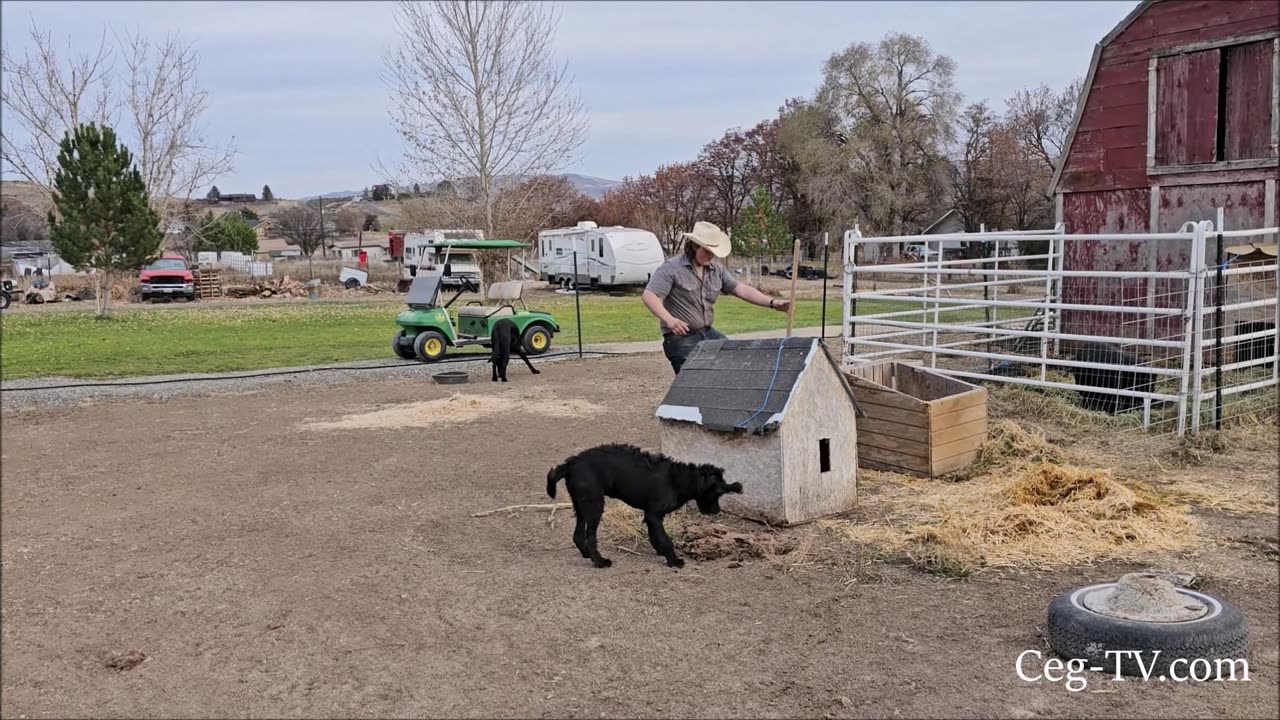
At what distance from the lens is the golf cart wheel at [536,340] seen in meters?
15.3

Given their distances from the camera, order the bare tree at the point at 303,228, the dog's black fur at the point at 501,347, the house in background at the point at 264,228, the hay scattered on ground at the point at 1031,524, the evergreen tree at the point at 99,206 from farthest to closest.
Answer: the house in background at the point at 264,228
the bare tree at the point at 303,228
the evergreen tree at the point at 99,206
the dog's black fur at the point at 501,347
the hay scattered on ground at the point at 1031,524

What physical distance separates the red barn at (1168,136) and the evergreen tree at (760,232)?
29660mm

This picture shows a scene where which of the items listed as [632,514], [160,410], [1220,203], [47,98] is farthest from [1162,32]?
[47,98]

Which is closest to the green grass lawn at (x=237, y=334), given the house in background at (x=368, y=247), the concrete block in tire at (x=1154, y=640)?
the concrete block in tire at (x=1154, y=640)

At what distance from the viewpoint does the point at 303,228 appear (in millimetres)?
77812

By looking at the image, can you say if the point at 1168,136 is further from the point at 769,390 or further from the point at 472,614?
the point at 472,614

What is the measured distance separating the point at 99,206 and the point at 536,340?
15290 mm

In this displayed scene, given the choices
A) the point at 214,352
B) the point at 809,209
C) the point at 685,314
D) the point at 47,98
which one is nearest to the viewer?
the point at 685,314

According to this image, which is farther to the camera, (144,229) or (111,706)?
(144,229)

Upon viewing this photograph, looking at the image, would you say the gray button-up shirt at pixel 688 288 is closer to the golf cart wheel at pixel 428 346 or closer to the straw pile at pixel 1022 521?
the straw pile at pixel 1022 521

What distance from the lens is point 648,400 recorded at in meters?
10.5

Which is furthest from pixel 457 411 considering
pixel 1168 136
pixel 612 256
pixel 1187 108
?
pixel 612 256

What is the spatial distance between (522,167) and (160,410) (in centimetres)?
2266

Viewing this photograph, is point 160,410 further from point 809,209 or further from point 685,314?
point 809,209
